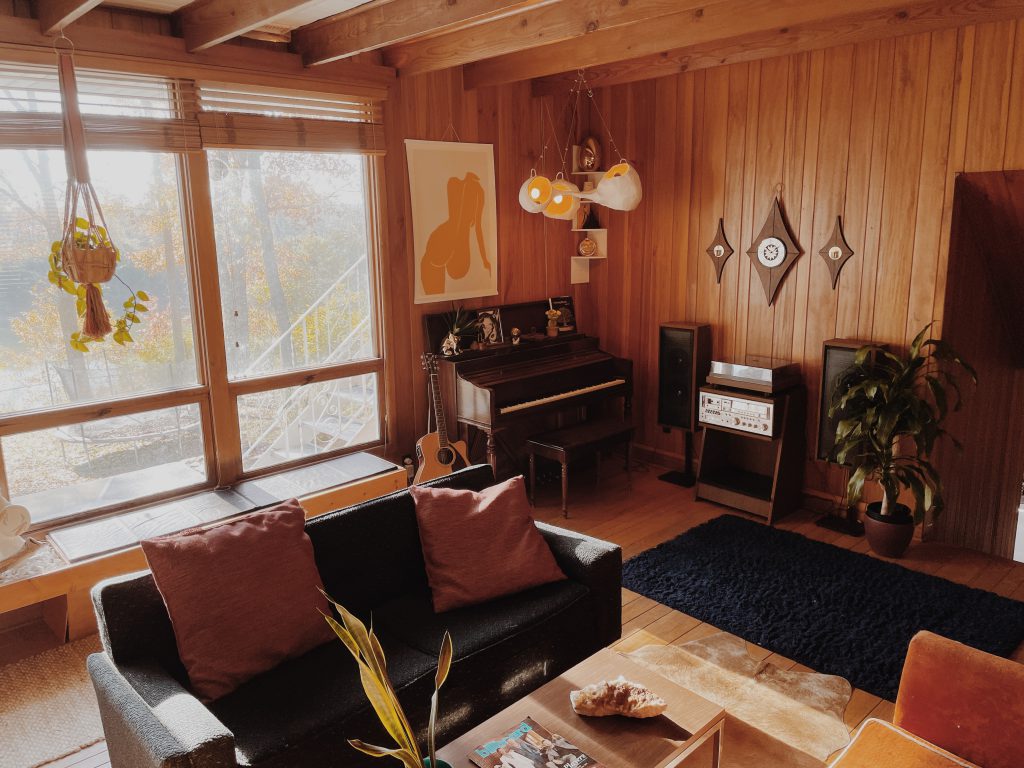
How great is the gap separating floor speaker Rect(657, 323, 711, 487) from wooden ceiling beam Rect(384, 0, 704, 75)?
6.12 feet

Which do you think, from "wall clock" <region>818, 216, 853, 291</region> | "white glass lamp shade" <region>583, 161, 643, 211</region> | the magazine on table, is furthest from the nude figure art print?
the magazine on table

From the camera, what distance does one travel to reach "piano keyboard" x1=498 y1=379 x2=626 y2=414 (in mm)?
4456

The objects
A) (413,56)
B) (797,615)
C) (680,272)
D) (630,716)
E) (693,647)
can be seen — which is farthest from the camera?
(680,272)

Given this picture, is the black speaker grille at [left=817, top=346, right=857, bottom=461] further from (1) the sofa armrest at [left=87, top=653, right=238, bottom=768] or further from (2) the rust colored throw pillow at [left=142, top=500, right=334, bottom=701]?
(1) the sofa armrest at [left=87, top=653, right=238, bottom=768]

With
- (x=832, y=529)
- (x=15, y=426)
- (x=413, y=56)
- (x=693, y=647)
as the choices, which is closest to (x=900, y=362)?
(x=832, y=529)

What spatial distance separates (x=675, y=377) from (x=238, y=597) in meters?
3.30

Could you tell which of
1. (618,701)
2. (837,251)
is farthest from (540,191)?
(618,701)

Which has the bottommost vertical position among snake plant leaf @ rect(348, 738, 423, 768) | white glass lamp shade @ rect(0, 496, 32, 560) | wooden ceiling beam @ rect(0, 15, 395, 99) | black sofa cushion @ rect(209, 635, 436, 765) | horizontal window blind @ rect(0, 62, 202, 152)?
black sofa cushion @ rect(209, 635, 436, 765)

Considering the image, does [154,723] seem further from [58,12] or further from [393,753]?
[58,12]

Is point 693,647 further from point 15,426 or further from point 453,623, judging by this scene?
point 15,426

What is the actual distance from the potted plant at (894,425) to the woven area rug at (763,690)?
126 cm

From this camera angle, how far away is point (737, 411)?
4.41 meters

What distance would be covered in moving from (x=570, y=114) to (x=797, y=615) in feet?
11.7

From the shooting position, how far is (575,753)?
1933 millimetres
